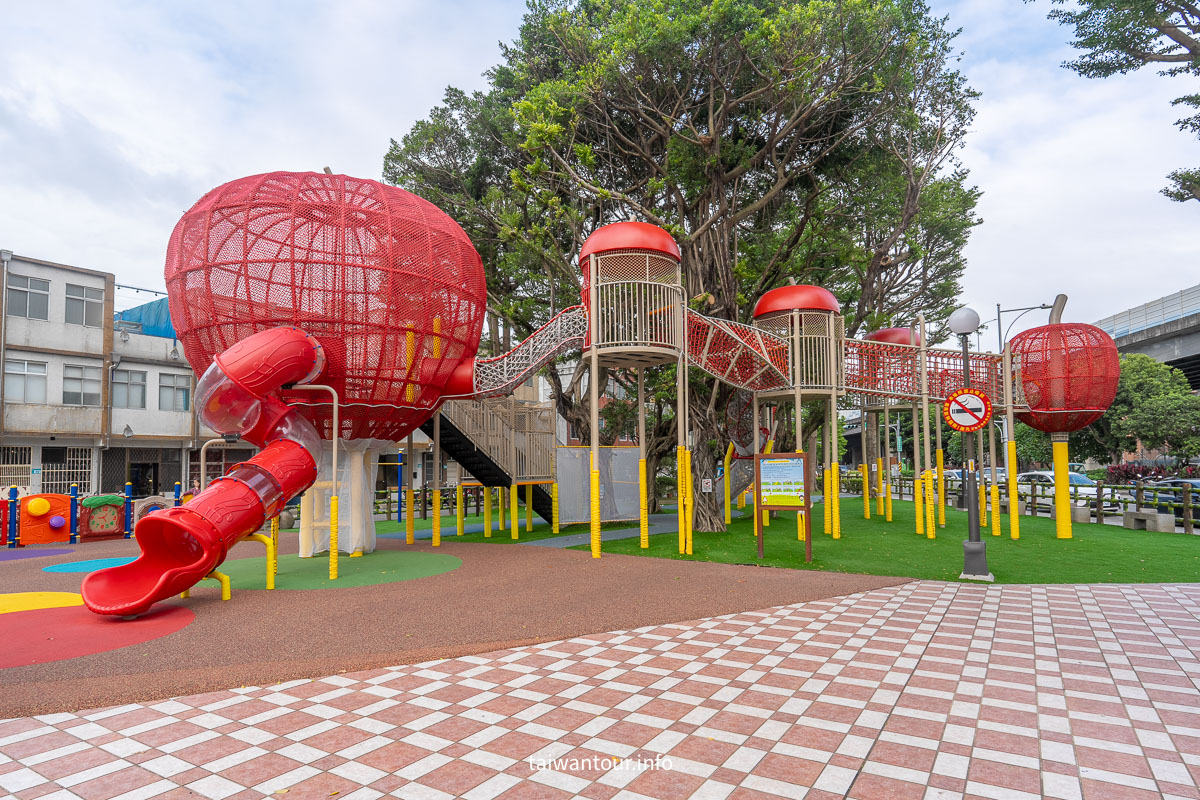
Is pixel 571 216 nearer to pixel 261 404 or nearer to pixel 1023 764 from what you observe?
pixel 261 404

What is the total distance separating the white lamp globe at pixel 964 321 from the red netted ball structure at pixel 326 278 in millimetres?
8294

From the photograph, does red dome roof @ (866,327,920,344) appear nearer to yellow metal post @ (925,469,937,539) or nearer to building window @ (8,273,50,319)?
yellow metal post @ (925,469,937,539)

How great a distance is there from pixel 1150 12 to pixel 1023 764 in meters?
12.3

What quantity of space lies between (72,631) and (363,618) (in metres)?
2.96

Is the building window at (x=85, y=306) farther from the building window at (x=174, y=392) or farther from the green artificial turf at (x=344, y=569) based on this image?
the green artificial turf at (x=344, y=569)

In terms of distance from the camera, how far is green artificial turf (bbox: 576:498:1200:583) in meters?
10.4

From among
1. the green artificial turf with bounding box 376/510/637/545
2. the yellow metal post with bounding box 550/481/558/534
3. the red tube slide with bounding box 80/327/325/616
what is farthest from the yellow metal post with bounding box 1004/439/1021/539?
the red tube slide with bounding box 80/327/325/616

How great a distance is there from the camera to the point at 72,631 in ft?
23.3

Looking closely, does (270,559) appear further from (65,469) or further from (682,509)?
(65,469)

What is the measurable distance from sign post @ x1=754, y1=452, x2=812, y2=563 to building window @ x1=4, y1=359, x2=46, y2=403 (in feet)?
85.4

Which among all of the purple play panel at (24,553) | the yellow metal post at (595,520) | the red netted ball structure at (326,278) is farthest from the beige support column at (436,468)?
the purple play panel at (24,553)

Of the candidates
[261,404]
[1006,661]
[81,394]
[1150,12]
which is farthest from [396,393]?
[81,394]

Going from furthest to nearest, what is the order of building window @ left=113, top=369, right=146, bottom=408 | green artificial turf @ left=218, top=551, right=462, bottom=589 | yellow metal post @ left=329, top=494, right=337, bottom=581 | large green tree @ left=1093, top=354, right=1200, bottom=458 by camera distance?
large green tree @ left=1093, top=354, right=1200, bottom=458, building window @ left=113, top=369, right=146, bottom=408, yellow metal post @ left=329, top=494, right=337, bottom=581, green artificial turf @ left=218, top=551, right=462, bottom=589

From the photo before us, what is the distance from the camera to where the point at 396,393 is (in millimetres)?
11820
